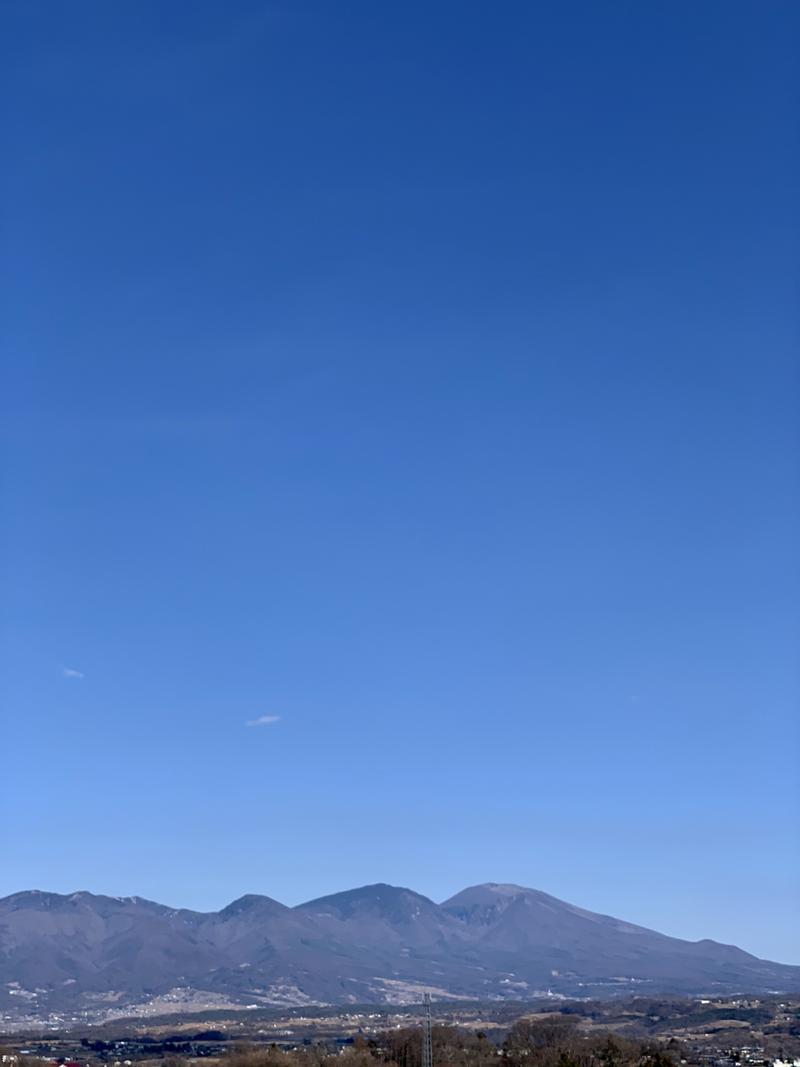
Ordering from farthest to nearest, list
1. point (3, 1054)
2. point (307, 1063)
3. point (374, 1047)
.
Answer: point (3, 1054) → point (374, 1047) → point (307, 1063)

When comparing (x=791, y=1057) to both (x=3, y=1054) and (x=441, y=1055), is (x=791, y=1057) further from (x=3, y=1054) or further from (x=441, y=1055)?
(x=3, y=1054)

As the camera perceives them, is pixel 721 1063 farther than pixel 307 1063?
Yes

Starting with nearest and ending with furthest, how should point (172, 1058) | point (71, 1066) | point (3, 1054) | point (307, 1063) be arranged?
1. point (307, 1063)
2. point (3, 1054)
3. point (71, 1066)
4. point (172, 1058)

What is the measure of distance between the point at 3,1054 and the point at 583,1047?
66928mm

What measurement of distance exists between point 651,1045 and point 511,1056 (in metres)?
36.4

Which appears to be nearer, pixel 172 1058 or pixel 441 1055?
pixel 441 1055

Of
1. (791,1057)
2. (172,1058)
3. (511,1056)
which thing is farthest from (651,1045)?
(172,1058)

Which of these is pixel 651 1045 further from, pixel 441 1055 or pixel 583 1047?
pixel 441 1055

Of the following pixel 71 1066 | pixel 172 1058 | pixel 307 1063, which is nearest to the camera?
pixel 307 1063

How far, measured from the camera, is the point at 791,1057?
176375mm

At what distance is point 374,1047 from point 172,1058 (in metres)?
57.4

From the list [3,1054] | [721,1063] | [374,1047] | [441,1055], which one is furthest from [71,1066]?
[721,1063]

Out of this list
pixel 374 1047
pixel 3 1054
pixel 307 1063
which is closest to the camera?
pixel 307 1063

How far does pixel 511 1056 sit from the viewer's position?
139500mm
